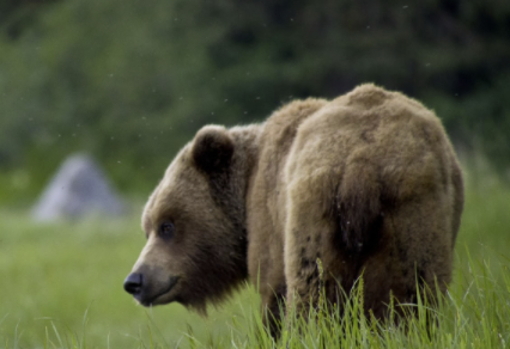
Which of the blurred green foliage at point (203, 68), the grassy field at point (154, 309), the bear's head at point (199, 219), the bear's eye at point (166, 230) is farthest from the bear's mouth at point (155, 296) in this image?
the blurred green foliage at point (203, 68)

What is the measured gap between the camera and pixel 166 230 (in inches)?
186

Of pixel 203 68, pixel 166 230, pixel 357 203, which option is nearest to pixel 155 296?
pixel 166 230

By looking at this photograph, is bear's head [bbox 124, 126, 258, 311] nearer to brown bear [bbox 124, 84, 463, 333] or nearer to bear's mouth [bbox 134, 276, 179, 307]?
bear's mouth [bbox 134, 276, 179, 307]

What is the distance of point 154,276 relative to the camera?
181 inches

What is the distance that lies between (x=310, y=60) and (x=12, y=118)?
41.5 feet

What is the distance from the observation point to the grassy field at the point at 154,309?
316 cm

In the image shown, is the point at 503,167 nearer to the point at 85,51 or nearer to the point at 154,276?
the point at 154,276

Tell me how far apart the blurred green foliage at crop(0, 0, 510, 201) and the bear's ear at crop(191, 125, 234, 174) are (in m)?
7.54

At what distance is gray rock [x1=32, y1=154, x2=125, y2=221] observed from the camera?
19.0m

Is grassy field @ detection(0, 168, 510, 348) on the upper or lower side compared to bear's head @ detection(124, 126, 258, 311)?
lower

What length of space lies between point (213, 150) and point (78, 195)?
15.3m

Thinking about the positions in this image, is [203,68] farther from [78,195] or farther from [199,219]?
[199,219]

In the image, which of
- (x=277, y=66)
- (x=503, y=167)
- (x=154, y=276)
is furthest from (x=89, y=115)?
(x=154, y=276)

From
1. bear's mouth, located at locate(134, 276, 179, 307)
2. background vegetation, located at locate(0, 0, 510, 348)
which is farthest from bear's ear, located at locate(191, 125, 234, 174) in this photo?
background vegetation, located at locate(0, 0, 510, 348)
